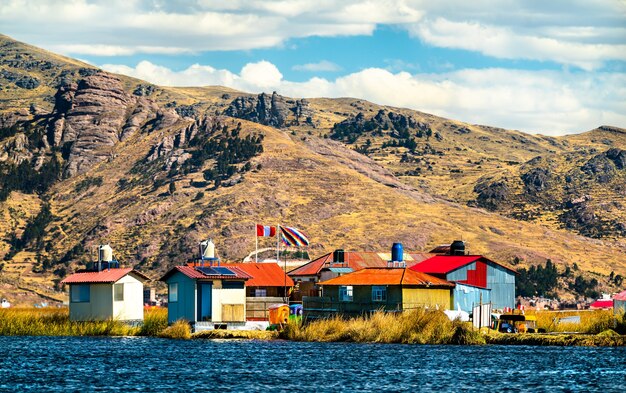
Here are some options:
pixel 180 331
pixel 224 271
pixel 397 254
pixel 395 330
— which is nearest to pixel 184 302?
pixel 180 331

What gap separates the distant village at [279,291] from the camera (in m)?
98.1

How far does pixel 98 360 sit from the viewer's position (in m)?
78.3

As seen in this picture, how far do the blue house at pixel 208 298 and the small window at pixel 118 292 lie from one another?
4881 mm

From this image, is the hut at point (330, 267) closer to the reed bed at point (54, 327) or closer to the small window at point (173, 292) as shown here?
the small window at point (173, 292)

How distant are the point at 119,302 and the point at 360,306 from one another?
23.3m

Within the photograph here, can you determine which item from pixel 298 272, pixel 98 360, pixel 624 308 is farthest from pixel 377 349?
pixel 298 272

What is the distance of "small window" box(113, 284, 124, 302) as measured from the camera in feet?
349

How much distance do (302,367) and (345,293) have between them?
27123 mm

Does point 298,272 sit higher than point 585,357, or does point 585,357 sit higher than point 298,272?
point 298,272

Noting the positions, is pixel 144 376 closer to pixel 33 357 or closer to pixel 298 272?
pixel 33 357

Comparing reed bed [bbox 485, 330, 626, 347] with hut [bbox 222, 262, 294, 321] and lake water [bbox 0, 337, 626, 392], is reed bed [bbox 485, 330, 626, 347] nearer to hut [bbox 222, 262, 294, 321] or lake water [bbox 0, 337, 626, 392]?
lake water [bbox 0, 337, 626, 392]

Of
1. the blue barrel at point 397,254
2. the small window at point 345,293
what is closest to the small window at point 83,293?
the small window at point 345,293

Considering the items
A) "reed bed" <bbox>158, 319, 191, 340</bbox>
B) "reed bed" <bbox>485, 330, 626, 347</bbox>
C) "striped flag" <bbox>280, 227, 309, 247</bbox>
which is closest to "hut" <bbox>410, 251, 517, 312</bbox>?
"striped flag" <bbox>280, 227, 309, 247</bbox>

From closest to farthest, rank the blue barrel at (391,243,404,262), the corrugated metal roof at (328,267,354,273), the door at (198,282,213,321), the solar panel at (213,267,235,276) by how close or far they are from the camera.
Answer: the door at (198,282,213,321) → the solar panel at (213,267,235,276) → the blue barrel at (391,243,404,262) → the corrugated metal roof at (328,267,354,273)
